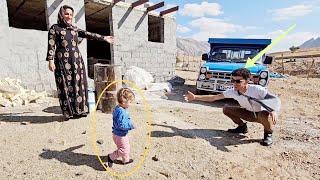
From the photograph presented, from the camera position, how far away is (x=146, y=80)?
12.1 metres

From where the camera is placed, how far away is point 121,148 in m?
4.04

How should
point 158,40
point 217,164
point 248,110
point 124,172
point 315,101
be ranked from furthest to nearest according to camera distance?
point 158,40 < point 315,101 < point 248,110 < point 217,164 < point 124,172

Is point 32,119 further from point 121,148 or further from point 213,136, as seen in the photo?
point 213,136

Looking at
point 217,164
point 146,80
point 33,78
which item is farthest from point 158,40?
point 217,164

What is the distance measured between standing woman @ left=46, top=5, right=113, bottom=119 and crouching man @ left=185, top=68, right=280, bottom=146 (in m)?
2.20

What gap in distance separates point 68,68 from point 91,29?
Result: 12974 mm

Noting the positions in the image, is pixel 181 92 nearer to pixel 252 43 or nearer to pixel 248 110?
pixel 252 43

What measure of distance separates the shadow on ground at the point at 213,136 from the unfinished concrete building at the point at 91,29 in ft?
18.4

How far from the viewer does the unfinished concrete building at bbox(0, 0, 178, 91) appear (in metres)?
9.11

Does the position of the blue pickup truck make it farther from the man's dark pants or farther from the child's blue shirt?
the child's blue shirt

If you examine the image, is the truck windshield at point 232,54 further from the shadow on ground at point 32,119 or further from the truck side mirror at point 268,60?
the shadow on ground at point 32,119

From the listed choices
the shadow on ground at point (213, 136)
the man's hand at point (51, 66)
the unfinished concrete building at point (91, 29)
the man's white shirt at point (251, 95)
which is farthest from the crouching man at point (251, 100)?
the unfinished concrete building at point (91, 29)

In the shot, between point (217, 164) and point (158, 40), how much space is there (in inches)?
445

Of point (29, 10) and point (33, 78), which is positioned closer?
point (33, 78)
